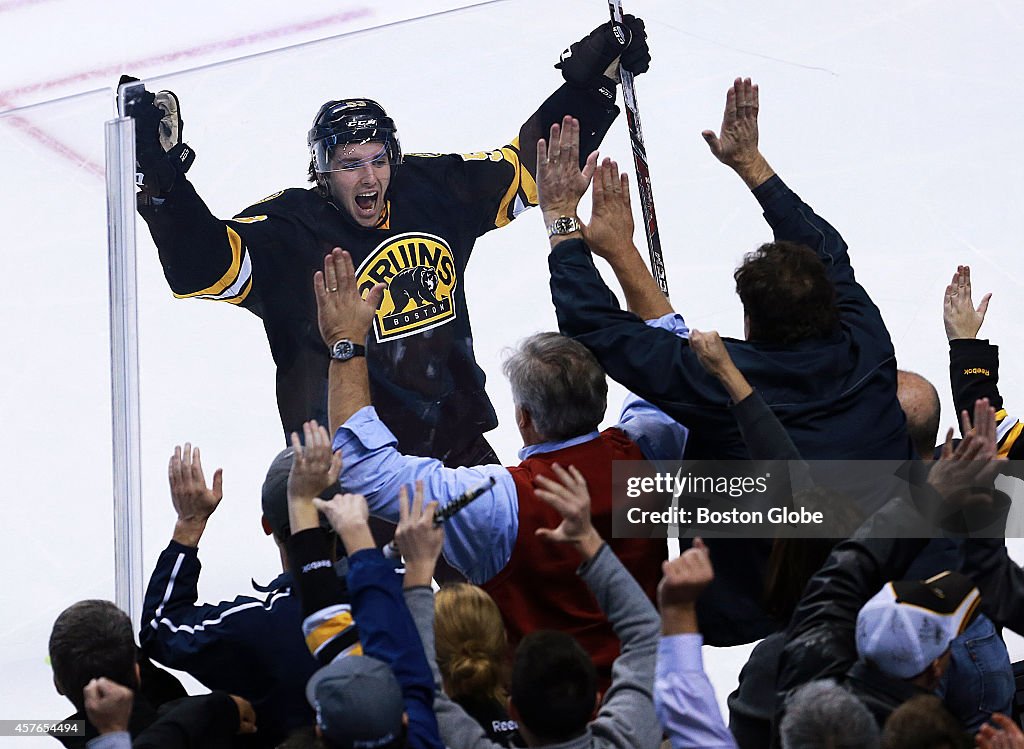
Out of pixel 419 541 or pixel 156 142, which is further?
pixel 156 142

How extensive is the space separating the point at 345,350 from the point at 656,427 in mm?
475

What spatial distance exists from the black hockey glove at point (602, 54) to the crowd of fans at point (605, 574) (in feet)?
2.00

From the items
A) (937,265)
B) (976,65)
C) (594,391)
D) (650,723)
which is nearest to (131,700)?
(650,723)

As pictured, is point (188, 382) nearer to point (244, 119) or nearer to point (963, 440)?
point (244, 119)

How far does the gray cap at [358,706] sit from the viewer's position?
1.48 meters

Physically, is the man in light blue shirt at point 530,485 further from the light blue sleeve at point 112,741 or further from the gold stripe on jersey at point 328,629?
the light blue sleeve at point 112,741

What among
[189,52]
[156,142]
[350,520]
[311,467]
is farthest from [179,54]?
[350,520]

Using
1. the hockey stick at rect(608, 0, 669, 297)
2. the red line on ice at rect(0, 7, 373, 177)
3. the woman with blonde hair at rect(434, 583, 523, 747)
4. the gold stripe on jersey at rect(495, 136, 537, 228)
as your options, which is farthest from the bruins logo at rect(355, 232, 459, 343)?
the red line on ice at rect(0, 7, 373, 177)

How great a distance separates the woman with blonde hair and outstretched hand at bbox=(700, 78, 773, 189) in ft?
3.05

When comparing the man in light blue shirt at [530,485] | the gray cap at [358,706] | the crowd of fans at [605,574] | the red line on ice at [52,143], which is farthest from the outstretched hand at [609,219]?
the red line on ice at [52,143]

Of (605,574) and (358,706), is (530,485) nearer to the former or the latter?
(605,574)

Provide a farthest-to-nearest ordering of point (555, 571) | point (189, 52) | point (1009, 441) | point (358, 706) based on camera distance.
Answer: point (189, 52) → point (1009, 441) → point (555, 571) → point (358, 706)

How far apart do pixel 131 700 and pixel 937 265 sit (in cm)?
225

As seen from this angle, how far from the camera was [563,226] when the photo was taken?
6.86 ft
